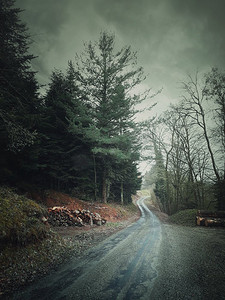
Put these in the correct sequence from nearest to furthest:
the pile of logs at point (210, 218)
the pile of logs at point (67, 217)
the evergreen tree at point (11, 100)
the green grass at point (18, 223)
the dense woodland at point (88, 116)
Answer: the green grass at point (18, 223), the evergreen tree at point (11, 100), the pile of logs at point (67, 217), the pile of logs at point (210, 218), the dense woodland at point (88, 116)

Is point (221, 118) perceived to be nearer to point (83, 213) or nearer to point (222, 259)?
point (222, 259)

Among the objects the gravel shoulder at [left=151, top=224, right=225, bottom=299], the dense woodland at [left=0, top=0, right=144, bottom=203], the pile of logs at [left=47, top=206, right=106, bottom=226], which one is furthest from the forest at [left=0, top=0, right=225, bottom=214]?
the gravel shoulder at [left=151, top=224, right=225, bottom=299]

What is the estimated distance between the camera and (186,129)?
15.5 metres

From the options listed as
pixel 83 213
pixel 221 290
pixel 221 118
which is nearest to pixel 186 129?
pixel 221 118

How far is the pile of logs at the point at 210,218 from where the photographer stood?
8883mm

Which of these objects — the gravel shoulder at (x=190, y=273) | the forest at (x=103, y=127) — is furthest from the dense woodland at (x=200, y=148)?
the gravel shoulder at (x=190, y=273)

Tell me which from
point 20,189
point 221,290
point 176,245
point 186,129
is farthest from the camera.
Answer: point 186,129

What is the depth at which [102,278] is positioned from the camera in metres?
3.00

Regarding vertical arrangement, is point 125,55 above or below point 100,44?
below

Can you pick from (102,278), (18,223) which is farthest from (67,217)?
(102,278)

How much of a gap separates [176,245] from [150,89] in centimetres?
1236

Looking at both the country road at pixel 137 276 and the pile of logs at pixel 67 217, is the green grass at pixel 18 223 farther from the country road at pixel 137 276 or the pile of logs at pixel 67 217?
the pile of logs at pixel 67 217

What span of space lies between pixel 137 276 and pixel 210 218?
9124 millimetres

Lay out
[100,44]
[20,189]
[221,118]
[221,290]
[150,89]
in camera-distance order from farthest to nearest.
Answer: [100,44] < [150,89] < [221,118] < [20,189] < [221,290]
